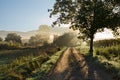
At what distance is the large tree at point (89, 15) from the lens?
4653cm

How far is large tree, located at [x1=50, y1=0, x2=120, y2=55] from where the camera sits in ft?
153

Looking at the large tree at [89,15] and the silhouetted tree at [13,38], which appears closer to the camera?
the large tree at [89,15]

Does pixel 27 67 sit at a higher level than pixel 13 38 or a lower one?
lower

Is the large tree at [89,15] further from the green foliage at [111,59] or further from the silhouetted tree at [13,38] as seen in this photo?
the silhouetted tree at [13,38]

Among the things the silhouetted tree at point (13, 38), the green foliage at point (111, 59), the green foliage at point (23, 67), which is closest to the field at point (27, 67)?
the green foliage at point (23, 67)

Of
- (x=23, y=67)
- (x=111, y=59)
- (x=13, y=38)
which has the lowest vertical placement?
(x=23, y=67)

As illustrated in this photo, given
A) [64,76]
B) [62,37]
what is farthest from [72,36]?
[64,76]

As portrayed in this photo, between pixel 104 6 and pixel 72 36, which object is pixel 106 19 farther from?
pixel 72 36

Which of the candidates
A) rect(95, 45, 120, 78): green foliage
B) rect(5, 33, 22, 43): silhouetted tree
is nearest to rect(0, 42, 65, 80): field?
rect(95, 45, 120, 78): green foliage

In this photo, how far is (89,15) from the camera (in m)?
49.6

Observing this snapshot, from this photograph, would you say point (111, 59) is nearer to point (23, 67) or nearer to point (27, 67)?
point (27, 67)

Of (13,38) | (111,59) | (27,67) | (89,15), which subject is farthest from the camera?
(13,38)

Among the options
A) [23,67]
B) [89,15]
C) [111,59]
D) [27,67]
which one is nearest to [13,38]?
[89,15]

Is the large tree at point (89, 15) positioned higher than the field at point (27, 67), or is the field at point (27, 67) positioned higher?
the large tree at point (89, 15)
